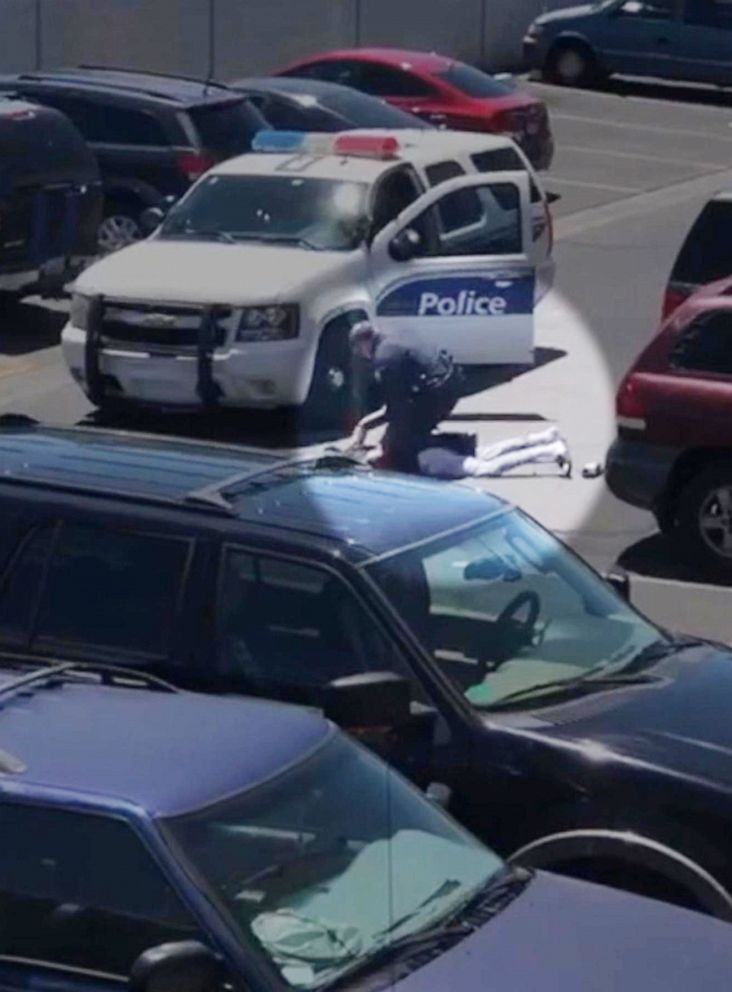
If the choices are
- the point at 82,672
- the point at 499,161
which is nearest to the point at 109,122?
the point at 499,161

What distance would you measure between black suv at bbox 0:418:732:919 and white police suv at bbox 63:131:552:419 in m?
8.42

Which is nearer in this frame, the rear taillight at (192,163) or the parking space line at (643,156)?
the rear taillight at (192,163)

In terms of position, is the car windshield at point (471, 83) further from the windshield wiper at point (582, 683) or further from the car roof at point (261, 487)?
the windshield wiper at point (582, 683)

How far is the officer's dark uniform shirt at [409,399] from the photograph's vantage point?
1435 cm

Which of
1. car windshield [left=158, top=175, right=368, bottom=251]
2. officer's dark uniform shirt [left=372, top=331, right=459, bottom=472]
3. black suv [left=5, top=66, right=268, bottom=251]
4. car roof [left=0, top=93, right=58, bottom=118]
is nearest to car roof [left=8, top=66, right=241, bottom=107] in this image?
black suv [left=5, top=66, right=268, bottom=251]

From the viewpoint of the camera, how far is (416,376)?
47.2 ft

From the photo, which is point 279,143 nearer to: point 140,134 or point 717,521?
point 140,134

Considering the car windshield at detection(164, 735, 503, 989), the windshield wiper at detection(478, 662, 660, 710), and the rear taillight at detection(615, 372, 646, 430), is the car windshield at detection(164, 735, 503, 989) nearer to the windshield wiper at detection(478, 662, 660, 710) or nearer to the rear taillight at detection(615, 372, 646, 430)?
the windshield wiper at detection(478, 662, 660, 710)

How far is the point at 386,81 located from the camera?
29250 millimetres

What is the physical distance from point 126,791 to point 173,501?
245 centimetres

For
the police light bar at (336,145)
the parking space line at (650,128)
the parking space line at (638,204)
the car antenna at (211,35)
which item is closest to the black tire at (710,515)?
the police light bar at (336,145)

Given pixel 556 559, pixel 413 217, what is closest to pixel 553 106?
pixel 413 217

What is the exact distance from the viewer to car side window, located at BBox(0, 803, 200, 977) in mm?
5500

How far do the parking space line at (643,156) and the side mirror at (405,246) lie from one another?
1345 centimetres
